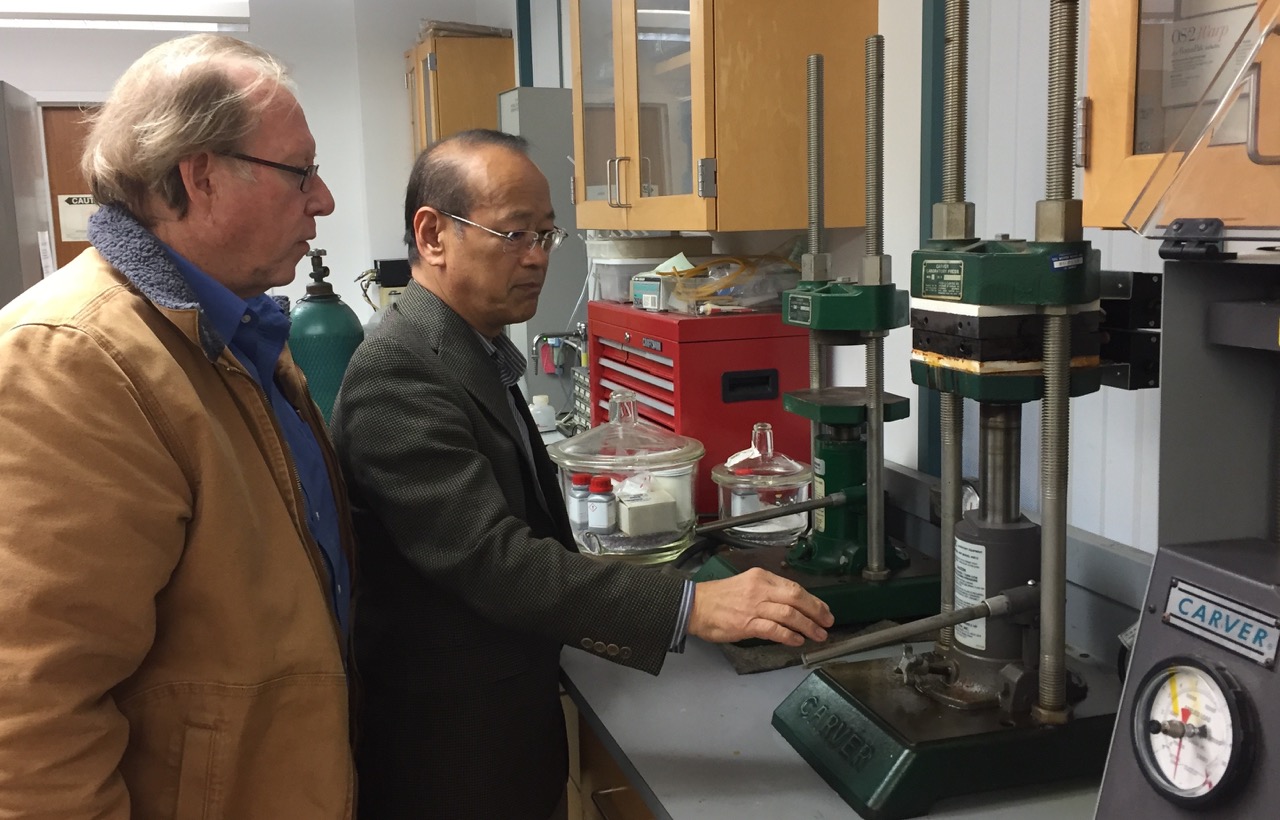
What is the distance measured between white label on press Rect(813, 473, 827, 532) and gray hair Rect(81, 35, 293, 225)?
0.94 meters

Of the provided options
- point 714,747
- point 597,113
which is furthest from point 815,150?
point 597,113

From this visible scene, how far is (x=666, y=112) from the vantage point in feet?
7.18

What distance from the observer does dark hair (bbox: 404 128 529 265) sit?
A: 4.58 ft

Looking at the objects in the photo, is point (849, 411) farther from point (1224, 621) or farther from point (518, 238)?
point (1224, 621)

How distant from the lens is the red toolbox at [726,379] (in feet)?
6.82

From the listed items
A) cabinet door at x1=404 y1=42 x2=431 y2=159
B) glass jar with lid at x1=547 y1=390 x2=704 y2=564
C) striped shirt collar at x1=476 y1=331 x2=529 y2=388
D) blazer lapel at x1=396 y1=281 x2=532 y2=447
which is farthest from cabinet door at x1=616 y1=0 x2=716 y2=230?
cabinet door at x1=404 y1=42 x2=431 y2=159

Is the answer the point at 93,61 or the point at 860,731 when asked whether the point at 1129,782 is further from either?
the point at 93,61

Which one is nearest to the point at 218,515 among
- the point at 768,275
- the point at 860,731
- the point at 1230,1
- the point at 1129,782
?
the point at 860,731

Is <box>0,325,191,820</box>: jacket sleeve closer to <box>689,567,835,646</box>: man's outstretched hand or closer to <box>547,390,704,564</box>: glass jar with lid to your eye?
<box>689,567,835,646</box>: man's outstretched hand

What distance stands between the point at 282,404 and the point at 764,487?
930 mm

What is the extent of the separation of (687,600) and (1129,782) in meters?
0.50

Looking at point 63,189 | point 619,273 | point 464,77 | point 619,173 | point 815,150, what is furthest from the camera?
point 63,189

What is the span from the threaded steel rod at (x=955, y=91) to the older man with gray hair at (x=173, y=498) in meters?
0.73

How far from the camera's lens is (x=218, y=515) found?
98 centimetres
